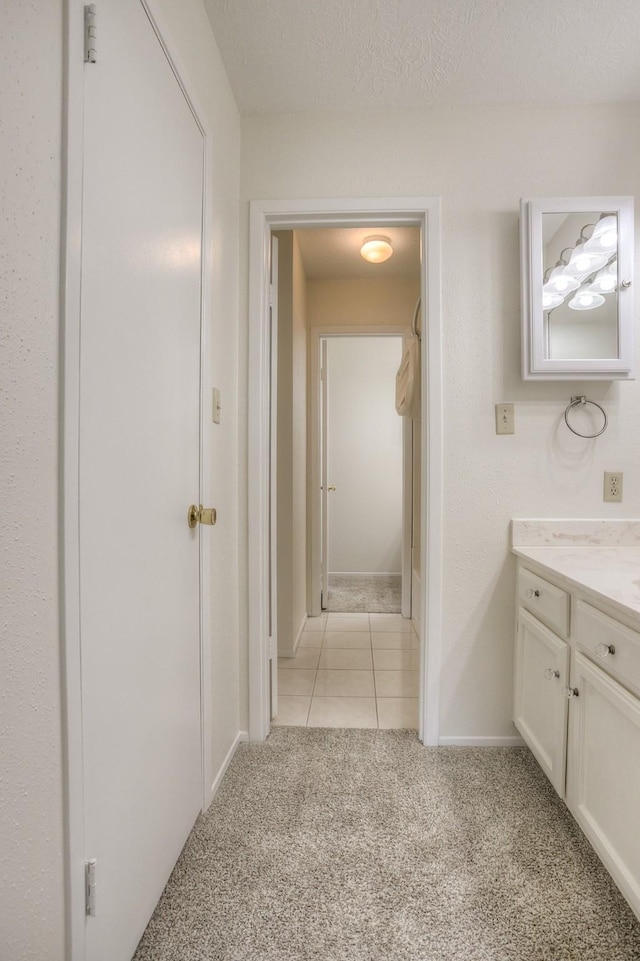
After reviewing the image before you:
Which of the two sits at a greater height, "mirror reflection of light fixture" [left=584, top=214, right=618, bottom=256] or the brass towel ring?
"mirror reflection of light fixture" [left=584, top=214, right=618, bottom=256]

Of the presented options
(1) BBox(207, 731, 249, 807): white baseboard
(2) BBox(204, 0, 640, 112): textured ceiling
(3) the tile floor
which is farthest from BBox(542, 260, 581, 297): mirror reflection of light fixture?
(1) BBox(207, 731, 249, 807): white baseboard

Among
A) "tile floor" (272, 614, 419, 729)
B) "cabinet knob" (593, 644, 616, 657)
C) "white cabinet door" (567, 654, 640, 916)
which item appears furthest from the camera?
"tile floor" (272, 614, 419, 729)

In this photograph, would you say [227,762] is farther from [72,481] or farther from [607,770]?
[72,481]

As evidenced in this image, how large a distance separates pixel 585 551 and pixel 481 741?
0.84 meters

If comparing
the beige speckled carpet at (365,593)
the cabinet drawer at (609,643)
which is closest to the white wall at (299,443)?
the beige speckled carpet at (365,593)

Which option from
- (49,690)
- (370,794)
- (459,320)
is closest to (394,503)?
(459,320)

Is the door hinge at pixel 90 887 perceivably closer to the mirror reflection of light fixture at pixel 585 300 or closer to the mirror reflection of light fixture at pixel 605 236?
the mirror reflection of light fixture at pixel 585 300

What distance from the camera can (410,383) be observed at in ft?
9.80

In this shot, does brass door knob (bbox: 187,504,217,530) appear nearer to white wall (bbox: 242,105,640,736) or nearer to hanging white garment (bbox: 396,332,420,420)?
white wall (bbox: 242,105,640,736)

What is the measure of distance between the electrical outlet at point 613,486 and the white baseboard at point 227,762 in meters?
A: 1.69

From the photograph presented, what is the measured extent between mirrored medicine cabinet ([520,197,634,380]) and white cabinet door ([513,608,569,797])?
926mm

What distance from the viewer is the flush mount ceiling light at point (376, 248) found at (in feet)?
9.87

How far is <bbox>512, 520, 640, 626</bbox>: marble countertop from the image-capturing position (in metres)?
1.39

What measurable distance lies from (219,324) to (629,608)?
1.43 meters
